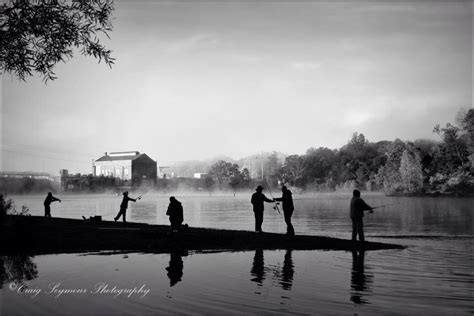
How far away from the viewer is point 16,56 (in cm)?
1500

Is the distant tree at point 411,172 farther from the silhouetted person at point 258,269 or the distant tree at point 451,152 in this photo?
the silhouetted person at point 258,269

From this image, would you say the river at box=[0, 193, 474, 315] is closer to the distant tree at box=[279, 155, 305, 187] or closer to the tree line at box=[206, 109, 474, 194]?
the tree line at box=[206, 109, 474, 194]

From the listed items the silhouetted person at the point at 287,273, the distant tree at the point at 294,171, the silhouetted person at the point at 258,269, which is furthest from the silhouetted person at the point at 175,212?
the distant tree at the point at 294,171

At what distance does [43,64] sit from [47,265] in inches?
259

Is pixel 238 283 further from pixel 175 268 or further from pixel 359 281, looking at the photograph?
pixel 359 281

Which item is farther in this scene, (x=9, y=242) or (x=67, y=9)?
(x=9, y=242)

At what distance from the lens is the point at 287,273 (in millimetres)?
13977

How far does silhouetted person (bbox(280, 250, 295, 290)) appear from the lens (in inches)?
488

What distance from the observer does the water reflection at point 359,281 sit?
10.8 metres

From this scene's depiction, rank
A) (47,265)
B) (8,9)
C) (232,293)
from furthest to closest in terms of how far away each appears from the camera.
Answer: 1. (47,265)
2. (8,9)
3. (232,293)

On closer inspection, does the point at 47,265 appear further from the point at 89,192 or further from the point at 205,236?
the point at 89,192

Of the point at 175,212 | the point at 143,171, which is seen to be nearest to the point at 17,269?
the point at 175,212

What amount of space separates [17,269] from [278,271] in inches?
309

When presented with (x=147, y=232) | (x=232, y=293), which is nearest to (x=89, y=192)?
(x=147, y=232)
